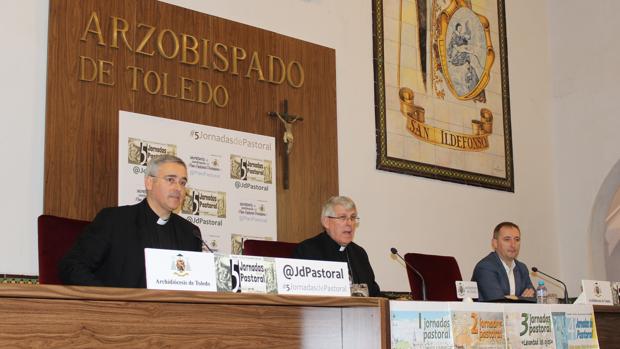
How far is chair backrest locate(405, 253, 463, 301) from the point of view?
5.58m

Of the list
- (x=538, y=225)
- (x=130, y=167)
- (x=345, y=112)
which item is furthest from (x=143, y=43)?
(x=538, y=225)

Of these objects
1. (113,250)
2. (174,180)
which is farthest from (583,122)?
(113,250)

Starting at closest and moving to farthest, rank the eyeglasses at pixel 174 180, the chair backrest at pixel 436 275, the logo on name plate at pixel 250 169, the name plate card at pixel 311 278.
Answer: the name plate card at pixel 311 278, the eyeglasses at pixel 174 180, the logo on name plate at pixel 250 169, the chair backrest at pixel 436 275

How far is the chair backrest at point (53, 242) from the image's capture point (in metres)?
3.87

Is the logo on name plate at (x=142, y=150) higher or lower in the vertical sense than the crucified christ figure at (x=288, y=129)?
lower

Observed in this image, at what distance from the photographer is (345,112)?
6.27 meters

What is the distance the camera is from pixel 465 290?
4.89 meters

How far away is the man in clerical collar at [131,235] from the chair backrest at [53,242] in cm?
10

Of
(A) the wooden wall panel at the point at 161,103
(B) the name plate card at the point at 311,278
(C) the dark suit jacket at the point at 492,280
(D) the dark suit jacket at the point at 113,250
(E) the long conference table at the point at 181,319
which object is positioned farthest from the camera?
(C) the dark suit jacket at the point at 492,280

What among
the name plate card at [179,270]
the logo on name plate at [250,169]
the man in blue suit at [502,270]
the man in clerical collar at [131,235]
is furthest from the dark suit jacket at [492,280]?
the name plate card at [179,270]

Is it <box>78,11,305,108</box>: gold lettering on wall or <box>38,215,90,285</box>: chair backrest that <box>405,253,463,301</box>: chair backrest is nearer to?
<box>78,11,305,108</box>: gold lettering on wall

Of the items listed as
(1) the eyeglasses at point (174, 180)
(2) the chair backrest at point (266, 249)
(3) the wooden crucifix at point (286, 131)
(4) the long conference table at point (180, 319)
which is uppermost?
(3) the wooden crucifix at point (286, 131)

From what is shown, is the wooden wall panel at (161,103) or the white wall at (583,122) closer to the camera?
the wooden wall panel at (161,103)

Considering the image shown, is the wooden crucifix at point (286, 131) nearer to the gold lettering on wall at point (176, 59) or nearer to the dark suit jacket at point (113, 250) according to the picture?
the gold lettering on wall at point (176, 59)
